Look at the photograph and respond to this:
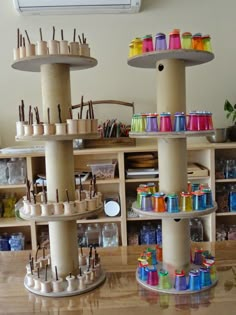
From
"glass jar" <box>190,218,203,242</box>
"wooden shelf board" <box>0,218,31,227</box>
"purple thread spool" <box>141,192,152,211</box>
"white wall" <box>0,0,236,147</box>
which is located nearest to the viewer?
"purple thread spool" <box>141,192,152,211</box>

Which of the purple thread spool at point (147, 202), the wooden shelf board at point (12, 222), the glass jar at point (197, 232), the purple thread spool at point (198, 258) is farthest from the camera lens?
the glass jar at point (197, 232)

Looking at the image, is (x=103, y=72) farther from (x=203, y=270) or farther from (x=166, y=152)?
(x=203, y=270)

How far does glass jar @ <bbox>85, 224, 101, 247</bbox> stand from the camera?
8.54ft

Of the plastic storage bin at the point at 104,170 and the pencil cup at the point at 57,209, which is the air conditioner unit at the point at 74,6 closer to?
the plastic storage bin at the point at 104,170

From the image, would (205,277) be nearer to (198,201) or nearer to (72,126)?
(198,201)

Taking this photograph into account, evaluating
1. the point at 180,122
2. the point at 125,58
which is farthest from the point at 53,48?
the point at 125,58

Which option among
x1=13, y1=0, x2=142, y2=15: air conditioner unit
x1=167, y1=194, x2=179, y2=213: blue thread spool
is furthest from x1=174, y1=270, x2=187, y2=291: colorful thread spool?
x1=13, y1=0, x2=142, y2=15: air conditioner unit

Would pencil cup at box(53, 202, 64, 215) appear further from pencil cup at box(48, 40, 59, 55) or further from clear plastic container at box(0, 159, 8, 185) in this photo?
clear plastic container at box(0, 159, 8, 185)

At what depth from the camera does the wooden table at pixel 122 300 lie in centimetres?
116

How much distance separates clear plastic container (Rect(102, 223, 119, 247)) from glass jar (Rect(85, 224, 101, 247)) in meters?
0.05

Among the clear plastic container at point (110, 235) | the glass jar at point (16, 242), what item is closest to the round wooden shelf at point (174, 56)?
the clear plastic container at point (110, 235)

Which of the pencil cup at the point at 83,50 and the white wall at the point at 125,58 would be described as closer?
the pencil cup at the point at 83,50

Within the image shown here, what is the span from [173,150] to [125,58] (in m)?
1.65

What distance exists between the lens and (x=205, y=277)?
50.0 inches
